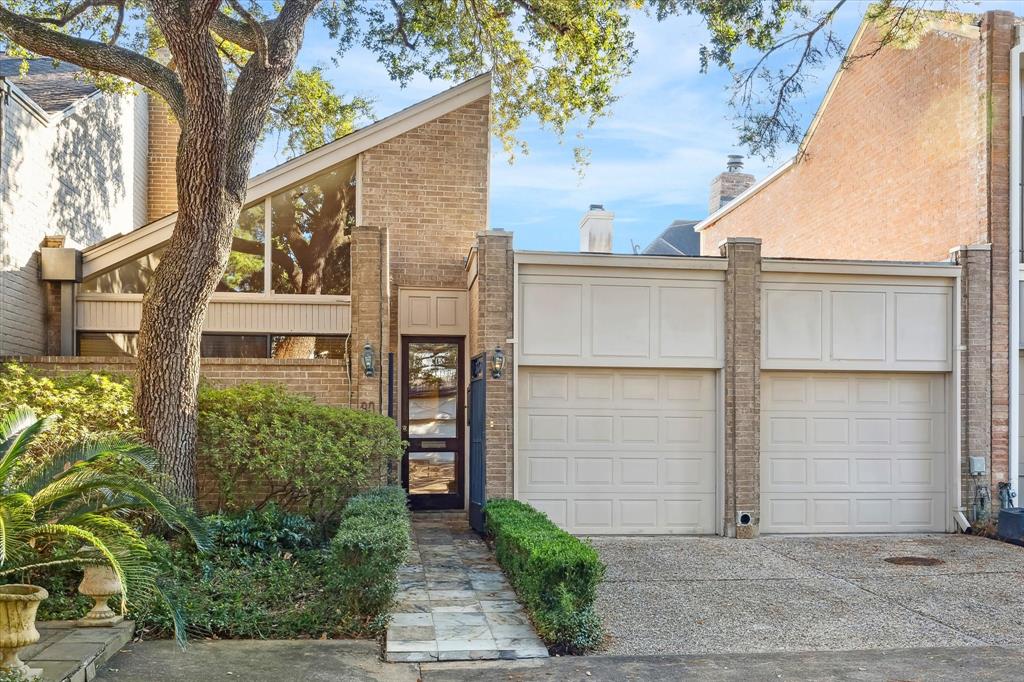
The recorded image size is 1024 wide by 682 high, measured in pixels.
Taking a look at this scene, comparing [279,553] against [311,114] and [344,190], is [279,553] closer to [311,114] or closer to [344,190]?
[344,190]

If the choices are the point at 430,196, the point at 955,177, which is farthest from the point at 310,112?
the point at 955,177

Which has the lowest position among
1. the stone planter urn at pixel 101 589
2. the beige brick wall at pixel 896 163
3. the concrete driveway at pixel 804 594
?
the concrete driveway at pixel 804 594

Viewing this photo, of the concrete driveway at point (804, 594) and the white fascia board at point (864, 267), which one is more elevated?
the white fascia board at point (864, 267)

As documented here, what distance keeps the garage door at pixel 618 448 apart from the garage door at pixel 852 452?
93cm

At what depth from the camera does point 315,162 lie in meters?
13.0

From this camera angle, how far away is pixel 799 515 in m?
12.4

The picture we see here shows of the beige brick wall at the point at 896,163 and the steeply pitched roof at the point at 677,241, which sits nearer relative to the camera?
the beige brick wall at the point at 896,163

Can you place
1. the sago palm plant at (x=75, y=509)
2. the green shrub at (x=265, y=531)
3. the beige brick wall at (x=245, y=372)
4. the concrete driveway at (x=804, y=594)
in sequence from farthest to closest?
the beige brick wall at (x=245, y=372), the green shrub at (x=265, y=531), the concrete driveway at (x=804, y=594), the sago palm plant at (x=75, y=509)

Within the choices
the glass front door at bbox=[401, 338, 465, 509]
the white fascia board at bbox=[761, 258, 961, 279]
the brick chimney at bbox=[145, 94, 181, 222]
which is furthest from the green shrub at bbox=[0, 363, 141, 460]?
the white fascia board at bbox=[761, 258, 961, 279]

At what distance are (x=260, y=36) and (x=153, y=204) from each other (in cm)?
800

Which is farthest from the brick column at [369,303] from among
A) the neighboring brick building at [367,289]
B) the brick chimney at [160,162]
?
the brick chimney at [160,162]

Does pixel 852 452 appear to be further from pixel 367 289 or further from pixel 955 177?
pixel 367 289

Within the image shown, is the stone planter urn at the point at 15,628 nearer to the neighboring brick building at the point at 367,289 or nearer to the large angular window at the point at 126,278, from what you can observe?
the neighboring brick building at the point at 367,289

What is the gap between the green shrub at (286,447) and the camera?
1034 cm
